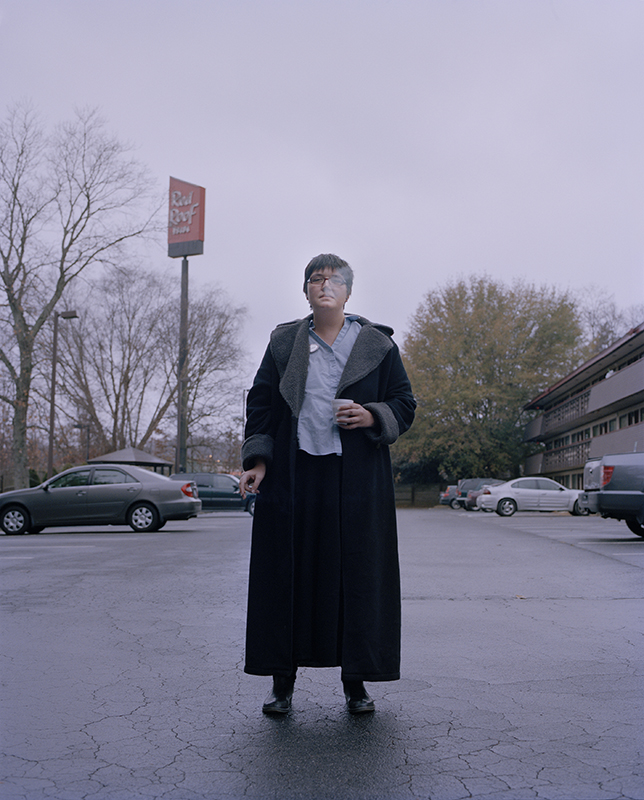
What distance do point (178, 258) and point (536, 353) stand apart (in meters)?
21.8

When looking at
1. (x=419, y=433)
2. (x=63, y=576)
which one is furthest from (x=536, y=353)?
(x=63, y=576)

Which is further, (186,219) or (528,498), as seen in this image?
(186,219)

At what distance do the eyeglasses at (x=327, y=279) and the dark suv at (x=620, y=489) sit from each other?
11.5 meters

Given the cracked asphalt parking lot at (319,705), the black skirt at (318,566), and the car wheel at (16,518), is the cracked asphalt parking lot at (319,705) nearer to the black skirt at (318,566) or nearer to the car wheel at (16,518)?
the black skirt at (318,566)

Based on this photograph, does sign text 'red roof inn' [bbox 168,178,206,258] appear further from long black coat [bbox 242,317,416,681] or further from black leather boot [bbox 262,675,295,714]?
black leather boot [bbox 262,675,295,714]

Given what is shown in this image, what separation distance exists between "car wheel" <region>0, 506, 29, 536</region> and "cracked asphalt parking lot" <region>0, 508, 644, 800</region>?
997 centimetres

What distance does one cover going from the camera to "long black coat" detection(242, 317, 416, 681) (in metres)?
3.49

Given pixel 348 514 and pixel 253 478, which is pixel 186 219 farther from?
pixel 348 514

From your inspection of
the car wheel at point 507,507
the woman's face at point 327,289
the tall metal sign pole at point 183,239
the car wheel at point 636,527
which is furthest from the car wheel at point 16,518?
the tall metal sign pole at point 183,239

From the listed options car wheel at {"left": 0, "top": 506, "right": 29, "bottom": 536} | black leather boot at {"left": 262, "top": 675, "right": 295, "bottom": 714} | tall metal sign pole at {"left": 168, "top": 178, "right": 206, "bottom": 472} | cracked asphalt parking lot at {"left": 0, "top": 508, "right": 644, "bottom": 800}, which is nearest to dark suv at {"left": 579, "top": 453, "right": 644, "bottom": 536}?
cracked asphalt parking lot at {"left": 0, "top": 508, "right": 644, "bottom": 800}

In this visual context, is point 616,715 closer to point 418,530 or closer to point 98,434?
point 418,530

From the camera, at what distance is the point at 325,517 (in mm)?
3578

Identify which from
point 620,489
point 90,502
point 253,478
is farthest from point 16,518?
point 253,478

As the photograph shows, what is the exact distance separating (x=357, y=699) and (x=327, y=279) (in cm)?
184
